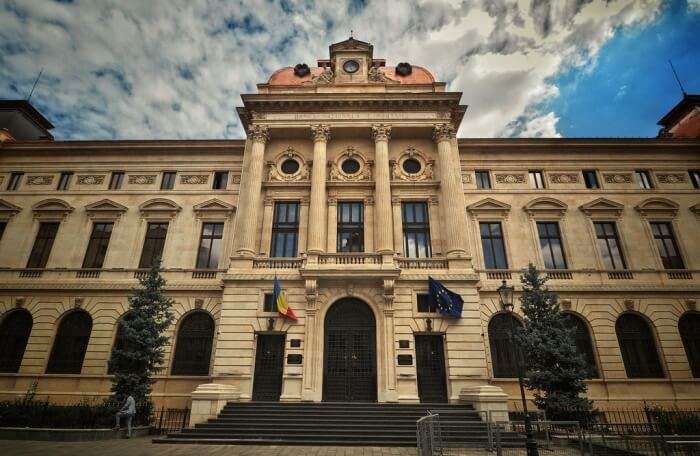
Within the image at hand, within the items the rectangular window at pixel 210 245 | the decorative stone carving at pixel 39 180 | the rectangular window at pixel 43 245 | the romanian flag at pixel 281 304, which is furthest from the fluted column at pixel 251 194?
the decorative stone carving at pixel 39 180

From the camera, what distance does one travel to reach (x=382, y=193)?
22141mm

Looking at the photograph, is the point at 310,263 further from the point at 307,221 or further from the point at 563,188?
the point at 563,188

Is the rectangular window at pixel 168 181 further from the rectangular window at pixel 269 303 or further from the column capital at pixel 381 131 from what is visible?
the column capital at pixel 381 131

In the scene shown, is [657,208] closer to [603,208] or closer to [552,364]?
[603,208]

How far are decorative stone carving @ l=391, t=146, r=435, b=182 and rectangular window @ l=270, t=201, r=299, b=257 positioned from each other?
277 inches

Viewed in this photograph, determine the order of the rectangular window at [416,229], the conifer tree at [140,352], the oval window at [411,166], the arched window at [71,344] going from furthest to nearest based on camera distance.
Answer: the oval window at [411,166] → the rectangular window at [416,229] → the arched window at [71,344] → the conifer tree at [140,352]

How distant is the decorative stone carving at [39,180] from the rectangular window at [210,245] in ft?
41.4

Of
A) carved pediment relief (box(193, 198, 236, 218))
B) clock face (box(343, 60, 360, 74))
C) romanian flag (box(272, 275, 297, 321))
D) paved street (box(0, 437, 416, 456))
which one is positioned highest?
clock face (box(343, 60, 360, 74))

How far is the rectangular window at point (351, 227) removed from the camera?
22359 millimetres

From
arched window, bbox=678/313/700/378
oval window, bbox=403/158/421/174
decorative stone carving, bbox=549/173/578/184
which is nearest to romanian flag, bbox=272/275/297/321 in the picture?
oval window, bbox=403/158/421/174

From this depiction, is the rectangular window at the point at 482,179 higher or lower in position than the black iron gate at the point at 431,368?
higher

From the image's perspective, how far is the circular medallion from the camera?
79.9 feet

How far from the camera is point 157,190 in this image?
84.1 feet

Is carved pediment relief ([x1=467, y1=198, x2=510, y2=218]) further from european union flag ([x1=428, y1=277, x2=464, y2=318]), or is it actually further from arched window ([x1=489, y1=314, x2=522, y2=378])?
european union flag ([x1=428, y1=277, x2=464, y2=318])
